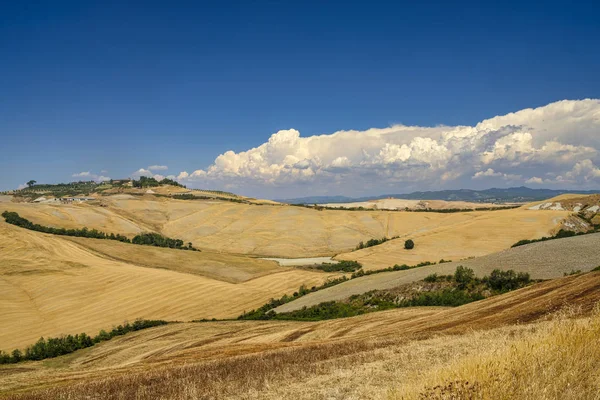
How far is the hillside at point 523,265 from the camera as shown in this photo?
2210 inches

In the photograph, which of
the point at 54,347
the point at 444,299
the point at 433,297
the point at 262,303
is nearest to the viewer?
the point at 54,347

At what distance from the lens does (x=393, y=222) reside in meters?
163

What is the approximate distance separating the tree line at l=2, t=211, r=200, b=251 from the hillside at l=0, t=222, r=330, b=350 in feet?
Answer: 46.3

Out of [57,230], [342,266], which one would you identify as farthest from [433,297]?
[57,230]

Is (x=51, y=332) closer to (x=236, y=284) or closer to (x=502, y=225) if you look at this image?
(x=236, y=284)

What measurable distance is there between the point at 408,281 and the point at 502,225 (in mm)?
84030

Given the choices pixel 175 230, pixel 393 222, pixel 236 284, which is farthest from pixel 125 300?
pixel 393 222

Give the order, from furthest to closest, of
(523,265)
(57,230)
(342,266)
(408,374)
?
(57,230) → (342,266) → (523,265) → (408,374)

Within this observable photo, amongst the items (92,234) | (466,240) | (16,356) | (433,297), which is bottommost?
(16,356)

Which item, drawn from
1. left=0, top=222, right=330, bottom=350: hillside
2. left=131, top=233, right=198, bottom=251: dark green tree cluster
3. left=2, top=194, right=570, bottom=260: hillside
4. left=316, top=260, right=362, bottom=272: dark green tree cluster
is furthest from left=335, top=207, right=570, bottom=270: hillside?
left=131, top=233, right=198, bottom=251: dark green tree cluster

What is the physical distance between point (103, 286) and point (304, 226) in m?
91.1

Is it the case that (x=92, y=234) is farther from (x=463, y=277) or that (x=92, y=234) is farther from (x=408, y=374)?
(x=408, y=374)

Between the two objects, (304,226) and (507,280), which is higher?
(304,226)

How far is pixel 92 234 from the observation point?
A: 409 ft
